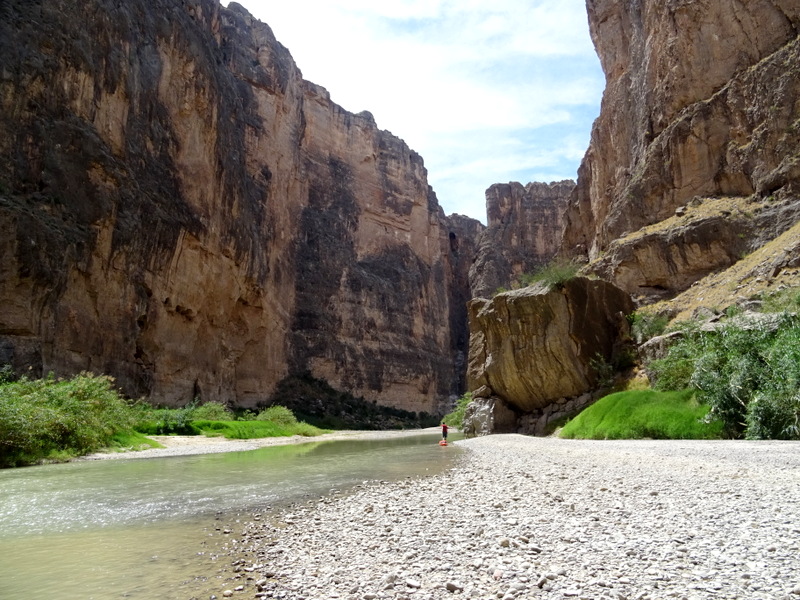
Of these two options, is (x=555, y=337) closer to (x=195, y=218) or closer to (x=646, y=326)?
(x=646, y=326)

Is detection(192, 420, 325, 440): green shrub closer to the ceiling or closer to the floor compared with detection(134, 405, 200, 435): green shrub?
closer to the floor

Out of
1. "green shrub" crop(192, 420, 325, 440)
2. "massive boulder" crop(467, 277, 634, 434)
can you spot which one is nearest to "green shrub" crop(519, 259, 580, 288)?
"massive boulder" crop(467, 277, 634, 434)

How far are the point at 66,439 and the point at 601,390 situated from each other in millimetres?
→ 22104

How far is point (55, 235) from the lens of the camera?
85.9ft

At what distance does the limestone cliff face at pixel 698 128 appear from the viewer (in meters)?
29.7

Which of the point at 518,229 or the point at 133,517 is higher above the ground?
the point at 518,229

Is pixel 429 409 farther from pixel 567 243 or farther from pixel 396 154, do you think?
pixel 396 154

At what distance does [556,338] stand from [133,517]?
2231 centimetres

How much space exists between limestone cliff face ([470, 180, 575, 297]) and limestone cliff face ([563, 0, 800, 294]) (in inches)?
1790

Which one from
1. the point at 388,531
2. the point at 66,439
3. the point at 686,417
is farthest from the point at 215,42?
the point at 388,531

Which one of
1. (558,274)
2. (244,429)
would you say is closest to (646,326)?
(558,274)

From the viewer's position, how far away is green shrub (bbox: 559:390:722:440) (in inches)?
642

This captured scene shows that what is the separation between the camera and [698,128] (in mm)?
34625

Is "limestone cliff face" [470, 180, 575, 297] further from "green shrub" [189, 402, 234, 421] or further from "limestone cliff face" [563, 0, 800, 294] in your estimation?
"green shrub" [189, 402, 234, 421]
